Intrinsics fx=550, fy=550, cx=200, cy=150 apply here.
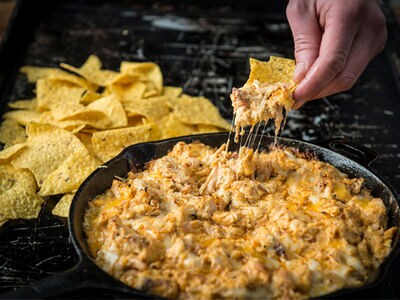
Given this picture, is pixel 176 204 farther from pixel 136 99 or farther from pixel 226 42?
pixel 226 42

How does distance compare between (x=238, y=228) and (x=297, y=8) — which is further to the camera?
(x=297, y=8)

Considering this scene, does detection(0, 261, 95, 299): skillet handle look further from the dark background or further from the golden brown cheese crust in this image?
the dark background

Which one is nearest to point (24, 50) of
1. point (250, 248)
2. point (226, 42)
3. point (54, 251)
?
point (226, 42)

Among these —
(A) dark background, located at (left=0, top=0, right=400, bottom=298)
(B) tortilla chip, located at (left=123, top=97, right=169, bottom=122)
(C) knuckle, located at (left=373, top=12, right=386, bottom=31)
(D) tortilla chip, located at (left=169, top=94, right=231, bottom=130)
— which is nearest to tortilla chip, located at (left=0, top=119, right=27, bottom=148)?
(A) dark background, located at (left=0, top=0, right=400, bottom=298)

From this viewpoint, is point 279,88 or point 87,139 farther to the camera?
point 87,139

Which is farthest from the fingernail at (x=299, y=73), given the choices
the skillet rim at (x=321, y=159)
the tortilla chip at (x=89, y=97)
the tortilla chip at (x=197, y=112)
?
the tortilla chip at (x=89, y=97)

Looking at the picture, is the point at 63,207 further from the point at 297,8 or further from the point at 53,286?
the point at 297,8

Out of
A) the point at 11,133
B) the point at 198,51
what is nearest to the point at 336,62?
the point at 11,133

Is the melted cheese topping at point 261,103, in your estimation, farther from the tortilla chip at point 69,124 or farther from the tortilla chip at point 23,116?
the tortilla chip at point 23,116
